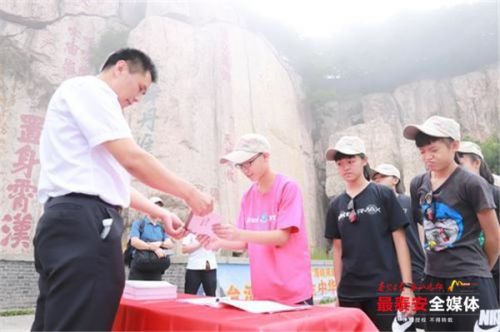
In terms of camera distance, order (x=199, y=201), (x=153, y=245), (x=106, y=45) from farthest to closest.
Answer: (x=106, y=45), (x=153, y=245), (x=199, y=201)

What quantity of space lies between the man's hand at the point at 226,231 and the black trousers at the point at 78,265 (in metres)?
0.54

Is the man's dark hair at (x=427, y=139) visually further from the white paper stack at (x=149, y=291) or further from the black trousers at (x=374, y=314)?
the white paper stack at (x=149, y=291)

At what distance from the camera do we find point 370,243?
8.39ft

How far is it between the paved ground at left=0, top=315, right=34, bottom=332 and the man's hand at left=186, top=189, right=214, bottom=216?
4346 mm

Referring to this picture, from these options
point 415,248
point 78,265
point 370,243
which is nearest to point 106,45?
point 415,248

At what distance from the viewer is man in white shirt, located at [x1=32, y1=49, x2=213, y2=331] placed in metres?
1.35

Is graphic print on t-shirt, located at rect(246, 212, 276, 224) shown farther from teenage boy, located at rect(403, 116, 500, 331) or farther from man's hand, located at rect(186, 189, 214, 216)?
teenage boy, located at rect(403, 116, 500, 331)

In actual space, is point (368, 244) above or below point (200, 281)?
above

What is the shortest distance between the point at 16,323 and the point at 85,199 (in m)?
4.90

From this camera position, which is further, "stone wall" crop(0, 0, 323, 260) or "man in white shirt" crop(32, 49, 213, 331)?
"stone wall" crop(0, 0, 323, 260)

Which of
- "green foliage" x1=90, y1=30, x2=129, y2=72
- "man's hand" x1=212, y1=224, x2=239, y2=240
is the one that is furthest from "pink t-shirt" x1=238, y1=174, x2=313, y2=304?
"green foliage" x1=90, y1=30, x2=129, y2=72

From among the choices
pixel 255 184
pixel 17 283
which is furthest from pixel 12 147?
pixel 255 184

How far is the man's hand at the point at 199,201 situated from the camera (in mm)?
1635

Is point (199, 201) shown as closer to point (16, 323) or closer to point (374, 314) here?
point (374, 314)
